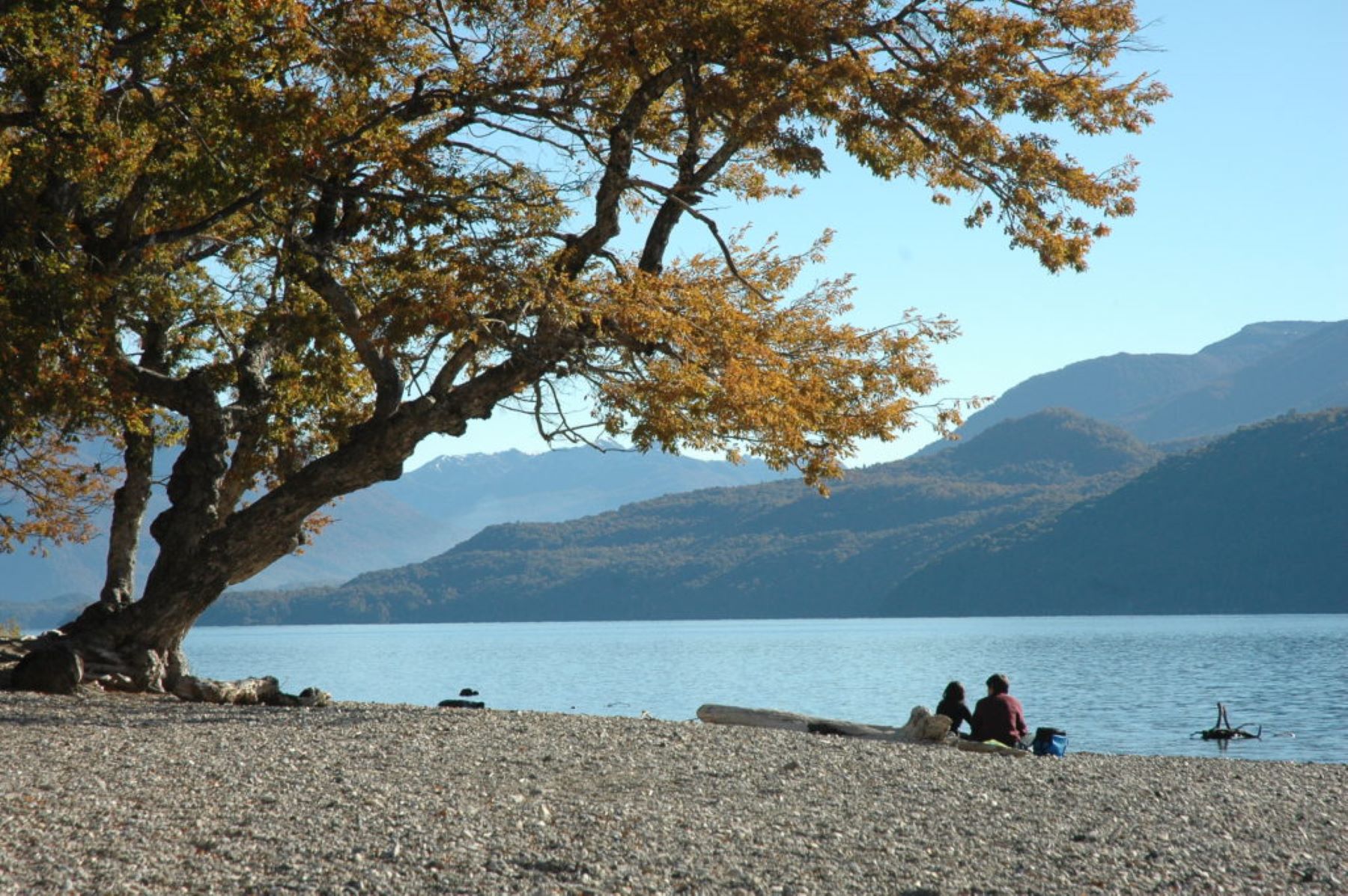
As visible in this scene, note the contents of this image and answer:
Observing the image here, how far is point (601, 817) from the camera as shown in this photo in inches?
342

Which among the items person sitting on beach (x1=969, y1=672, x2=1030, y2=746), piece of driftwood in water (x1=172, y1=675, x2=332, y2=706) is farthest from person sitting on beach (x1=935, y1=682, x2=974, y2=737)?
piece of driftwood in water (x1=172, y1=675, x2=332, y2=706)

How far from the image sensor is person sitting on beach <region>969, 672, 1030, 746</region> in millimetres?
16469

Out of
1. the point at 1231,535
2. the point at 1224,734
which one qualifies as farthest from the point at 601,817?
the point at 1231,535

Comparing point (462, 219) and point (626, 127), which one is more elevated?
point (626, 127)

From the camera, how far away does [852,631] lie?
156 metres

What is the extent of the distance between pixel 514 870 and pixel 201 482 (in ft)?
41.8

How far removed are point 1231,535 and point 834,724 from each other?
604 ft

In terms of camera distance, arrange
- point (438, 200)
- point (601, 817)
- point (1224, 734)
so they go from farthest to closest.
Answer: point (1224, 734) → point (438, 200) → point (601, 817)

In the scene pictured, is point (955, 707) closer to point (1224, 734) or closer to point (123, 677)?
point (123, 677)

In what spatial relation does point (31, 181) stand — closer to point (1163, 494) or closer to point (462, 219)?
point (462, 219)

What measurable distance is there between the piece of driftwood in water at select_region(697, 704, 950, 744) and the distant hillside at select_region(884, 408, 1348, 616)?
178 metres

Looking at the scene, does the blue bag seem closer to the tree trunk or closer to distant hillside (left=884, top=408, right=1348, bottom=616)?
the tree trunk

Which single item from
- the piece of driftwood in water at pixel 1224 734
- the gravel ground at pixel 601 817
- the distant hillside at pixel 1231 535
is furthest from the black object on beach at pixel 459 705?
the distant hillside at pixel 1231 535

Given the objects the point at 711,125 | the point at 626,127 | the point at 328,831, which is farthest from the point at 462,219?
the point at 328,831
